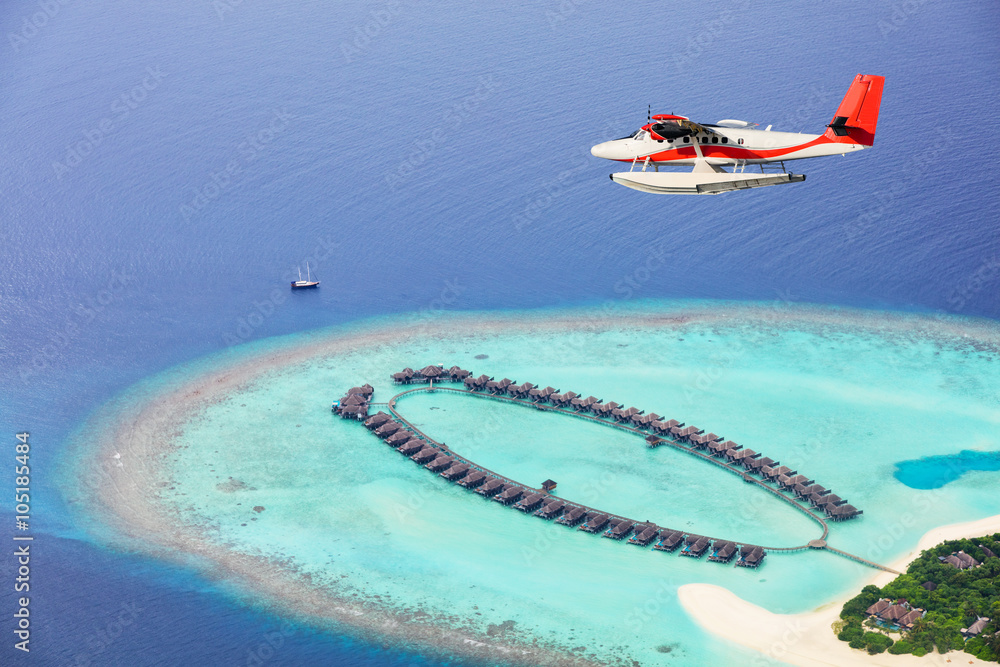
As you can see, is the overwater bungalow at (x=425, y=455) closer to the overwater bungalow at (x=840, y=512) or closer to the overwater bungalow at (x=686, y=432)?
the overwater bungalow at (x=686, y=432)

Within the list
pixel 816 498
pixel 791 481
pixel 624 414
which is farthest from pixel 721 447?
pixel 816 498

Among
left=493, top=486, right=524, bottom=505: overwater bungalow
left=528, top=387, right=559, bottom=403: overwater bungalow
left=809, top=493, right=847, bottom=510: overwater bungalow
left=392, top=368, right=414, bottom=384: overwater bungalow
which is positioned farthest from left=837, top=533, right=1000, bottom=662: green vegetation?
left=392, top=368, right=414, bottom=384: overwater bungalow

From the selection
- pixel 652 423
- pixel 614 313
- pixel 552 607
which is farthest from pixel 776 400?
pixel 552 607

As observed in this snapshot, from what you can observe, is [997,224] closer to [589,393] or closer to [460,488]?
[589,393]

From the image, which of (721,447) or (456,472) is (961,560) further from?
(456,472)

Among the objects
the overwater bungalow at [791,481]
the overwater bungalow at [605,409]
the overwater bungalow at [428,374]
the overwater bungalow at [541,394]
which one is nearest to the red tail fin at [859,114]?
the overwater bungalow at [791,481]

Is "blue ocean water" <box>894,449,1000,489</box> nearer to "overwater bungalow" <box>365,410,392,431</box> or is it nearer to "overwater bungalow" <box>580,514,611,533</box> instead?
"overwater bungalow" <box>580,514,611,533</box>
